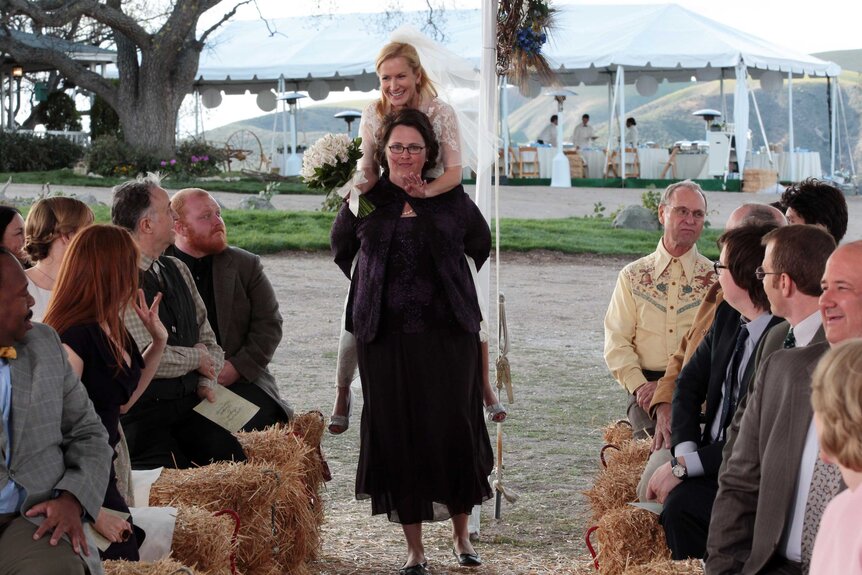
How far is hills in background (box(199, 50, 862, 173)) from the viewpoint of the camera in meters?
62.0

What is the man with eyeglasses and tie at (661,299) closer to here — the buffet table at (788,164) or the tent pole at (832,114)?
the buffet table at (788,164)

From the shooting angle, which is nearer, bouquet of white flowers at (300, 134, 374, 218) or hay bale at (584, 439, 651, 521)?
hay bale at (584, 439, 651, 521)

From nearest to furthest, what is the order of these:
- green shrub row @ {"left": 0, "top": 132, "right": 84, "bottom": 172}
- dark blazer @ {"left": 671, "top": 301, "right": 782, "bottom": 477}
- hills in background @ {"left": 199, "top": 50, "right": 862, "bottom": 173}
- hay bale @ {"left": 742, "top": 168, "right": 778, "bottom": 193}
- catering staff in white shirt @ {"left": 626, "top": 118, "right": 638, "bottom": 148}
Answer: dark blazer @ {"left": 671, "top": 301, "right": 782, "bottom": 477}, hay bale @ {"left": 742, "top": 168, "right": 778, "bottom": 193}, green shrub row @ {"left": 0, "top": 132, "right": 84, "bottom": 172}, catering staff in white shirt @ {"left": 626, "top": 118, "right": 638, "bottom": 148}, hills in background @ {"left": 199, "top": 50, "right": 862, "bottom": 173}

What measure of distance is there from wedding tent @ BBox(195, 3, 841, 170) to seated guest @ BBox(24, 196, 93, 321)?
2193 centimetres

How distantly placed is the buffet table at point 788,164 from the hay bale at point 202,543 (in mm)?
26471

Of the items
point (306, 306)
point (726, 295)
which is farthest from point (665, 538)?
point (306, 306)

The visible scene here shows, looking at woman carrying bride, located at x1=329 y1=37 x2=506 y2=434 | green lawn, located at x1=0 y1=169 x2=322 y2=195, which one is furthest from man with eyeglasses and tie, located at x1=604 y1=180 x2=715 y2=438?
green lawn, located at x1=0 y1=169 x2=322 y2=195

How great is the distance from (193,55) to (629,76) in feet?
38.7

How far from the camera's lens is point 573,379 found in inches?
426

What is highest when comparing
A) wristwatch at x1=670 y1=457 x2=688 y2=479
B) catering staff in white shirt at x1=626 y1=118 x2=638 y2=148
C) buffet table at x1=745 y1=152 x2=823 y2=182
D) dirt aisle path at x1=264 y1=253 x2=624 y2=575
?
catering staff in white shirt at x1=626 y1=118 x2=638 y2=148

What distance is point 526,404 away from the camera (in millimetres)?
9766

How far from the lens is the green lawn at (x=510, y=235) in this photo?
60.6 feet

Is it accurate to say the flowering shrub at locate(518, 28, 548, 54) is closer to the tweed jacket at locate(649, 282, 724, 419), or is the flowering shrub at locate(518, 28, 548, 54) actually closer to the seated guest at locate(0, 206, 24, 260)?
the tweed jacket at locate(649, 282, 724, 419)

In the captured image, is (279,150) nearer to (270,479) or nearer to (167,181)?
(167,181)
